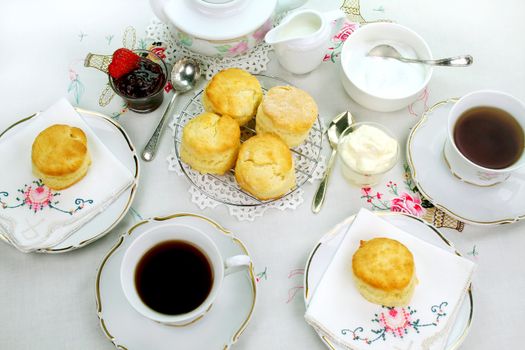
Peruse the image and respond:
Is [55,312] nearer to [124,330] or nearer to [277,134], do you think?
[124,330]

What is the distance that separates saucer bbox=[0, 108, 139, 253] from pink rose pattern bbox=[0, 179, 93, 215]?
0.05 m

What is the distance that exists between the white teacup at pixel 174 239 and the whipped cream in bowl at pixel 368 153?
372mm

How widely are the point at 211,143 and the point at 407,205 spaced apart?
1.66ft

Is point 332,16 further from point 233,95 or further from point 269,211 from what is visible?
point 269,211

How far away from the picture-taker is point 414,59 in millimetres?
1272

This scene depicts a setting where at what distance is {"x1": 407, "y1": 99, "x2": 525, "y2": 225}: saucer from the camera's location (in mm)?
1178

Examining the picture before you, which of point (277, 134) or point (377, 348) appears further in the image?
point (277, 134)

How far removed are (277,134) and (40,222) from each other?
1.87 feet

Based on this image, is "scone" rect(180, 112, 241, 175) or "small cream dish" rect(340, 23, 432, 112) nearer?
"scone" rect(180, 112, 241, 175)

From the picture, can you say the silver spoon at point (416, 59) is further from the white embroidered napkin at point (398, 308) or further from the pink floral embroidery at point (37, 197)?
the pink floral embroidery at point (37, 197)

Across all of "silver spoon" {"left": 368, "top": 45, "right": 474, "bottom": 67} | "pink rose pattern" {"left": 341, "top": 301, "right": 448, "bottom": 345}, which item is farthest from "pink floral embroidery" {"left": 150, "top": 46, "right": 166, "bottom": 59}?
"pink rose pattern" {"left": 341, "top": 301, "right": 448, "bottom": 345}

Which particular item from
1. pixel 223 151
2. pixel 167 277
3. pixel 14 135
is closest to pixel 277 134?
pixel 223 151

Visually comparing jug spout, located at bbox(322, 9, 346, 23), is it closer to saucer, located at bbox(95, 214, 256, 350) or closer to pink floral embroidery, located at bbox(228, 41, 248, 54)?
pink floral embroidery, located at bbox(228, 41, 248, 54)

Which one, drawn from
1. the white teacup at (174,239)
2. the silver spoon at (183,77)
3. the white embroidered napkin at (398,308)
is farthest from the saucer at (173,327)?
the silver spoon at (183,77)
